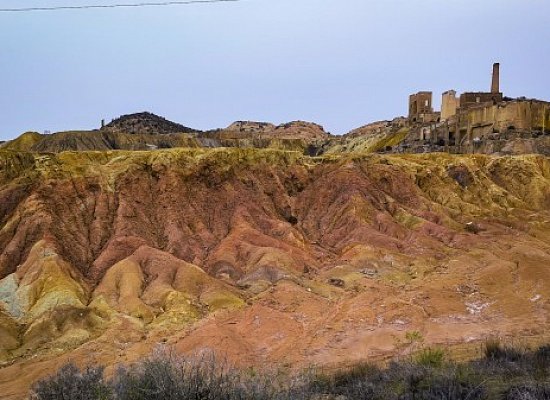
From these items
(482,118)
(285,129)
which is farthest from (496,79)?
(285,129)

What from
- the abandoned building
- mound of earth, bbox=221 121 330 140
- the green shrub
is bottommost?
the green shrub

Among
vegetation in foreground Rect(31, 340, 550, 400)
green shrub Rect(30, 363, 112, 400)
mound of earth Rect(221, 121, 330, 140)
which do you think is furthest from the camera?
mound of earth Rect(221, 121, 330, 140)

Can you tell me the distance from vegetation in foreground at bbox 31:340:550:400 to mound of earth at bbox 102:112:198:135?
98511 millimetres

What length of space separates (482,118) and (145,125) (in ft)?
225

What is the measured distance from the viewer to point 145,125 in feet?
393

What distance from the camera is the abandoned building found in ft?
245

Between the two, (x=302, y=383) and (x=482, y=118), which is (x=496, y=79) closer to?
(x=482, y=118)

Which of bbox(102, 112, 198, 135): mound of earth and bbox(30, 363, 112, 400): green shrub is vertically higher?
bbox(102, 112, 198, 135): mound of earth

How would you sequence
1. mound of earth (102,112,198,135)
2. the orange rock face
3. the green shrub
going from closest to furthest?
the green shrub < the orange rock face < mound of earth (102,112,198,135)

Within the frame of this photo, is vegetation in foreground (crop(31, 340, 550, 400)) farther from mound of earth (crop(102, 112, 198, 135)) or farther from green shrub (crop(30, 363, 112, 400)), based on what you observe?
mound of earth (crop(102, 112, 198, 135))

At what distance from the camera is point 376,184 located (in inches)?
2397

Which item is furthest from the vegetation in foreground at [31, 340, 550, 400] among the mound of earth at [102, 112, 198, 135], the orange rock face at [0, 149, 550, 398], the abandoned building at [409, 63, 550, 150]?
the mound of earth at [102, 112, 198, 135]

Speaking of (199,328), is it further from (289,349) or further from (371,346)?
(371,346)

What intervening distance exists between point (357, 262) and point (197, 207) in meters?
16.1
